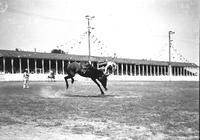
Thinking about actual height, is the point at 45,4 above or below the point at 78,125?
above

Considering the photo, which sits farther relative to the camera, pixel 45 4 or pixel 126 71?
pixel 126 71

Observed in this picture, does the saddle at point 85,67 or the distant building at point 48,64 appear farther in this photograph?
the distant building at point 48,64

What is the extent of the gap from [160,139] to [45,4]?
434 inches

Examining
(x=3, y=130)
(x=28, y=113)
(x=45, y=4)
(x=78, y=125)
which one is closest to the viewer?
(x=3, y=130)

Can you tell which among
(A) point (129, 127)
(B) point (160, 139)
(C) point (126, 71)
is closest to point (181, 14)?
(A) point (129, 127)

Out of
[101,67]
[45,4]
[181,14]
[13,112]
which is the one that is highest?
[45,4]

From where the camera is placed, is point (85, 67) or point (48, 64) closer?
point (85, 67)

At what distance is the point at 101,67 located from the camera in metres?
17.2

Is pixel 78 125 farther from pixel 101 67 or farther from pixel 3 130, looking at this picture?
pixel 101 67

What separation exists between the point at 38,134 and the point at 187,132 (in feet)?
9.36

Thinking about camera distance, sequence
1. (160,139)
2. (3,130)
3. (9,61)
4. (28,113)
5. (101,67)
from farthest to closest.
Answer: (9,61) → (101,67) → (28,113) → (3,130) → (160,139)

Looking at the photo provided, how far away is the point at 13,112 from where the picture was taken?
9.30 meters

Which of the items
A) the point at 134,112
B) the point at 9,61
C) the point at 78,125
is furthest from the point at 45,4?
the point at 9,61

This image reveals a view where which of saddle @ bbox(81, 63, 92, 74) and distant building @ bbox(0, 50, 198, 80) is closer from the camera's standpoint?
saddle @ bbox(81, 63, 92, 74)
